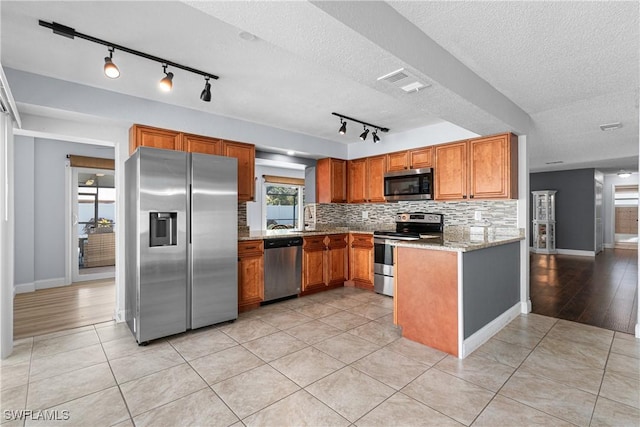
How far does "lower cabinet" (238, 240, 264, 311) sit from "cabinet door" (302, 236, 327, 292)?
73cm

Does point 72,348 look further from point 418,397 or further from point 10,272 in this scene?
point 418,397

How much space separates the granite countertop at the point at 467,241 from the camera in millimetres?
2749

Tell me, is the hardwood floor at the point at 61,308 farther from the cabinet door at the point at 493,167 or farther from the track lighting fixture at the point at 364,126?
the cabinet door at the point at 493,167

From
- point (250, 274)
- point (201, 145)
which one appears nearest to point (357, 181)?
point (250, 274)

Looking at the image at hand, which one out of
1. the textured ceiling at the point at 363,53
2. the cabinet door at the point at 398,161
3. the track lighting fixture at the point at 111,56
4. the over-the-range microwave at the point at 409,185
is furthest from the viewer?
the cabinet door at the point at 398,161

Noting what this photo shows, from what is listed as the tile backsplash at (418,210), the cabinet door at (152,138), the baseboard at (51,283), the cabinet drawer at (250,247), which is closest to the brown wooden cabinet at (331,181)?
the tile backsplash at (418,210)

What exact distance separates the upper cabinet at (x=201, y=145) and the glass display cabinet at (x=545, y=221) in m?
8.39

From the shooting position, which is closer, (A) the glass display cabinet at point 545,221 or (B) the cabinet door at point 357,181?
(B) the cabinet door at point 357,181

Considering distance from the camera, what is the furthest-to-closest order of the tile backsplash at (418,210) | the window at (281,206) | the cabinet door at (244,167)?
the window at (281,206) < the cabinet door at (244,167) < the tile backsplash at (418,210)

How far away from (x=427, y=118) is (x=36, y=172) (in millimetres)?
5974

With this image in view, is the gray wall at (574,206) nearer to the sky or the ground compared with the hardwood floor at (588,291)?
nearer to the sky

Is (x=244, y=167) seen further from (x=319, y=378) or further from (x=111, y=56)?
(x=319, y=378)

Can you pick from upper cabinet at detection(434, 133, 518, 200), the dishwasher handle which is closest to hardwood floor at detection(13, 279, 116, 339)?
the dishwasher handle

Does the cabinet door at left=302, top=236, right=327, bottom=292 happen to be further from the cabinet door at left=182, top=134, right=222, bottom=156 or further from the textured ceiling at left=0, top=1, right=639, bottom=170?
the textured ceiling at left=0, top=1, right=639, bottom=170
